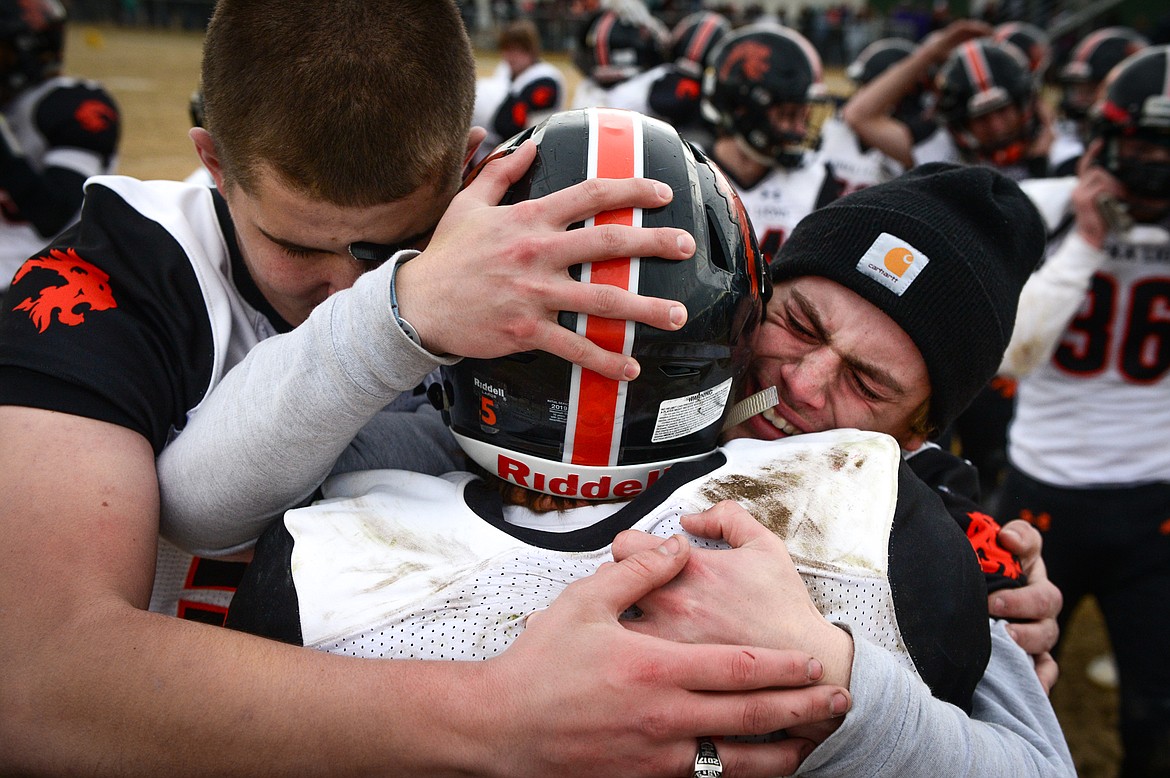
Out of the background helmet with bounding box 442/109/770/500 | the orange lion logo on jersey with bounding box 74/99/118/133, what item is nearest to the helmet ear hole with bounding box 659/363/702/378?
the background helmet with bounding box 442/109/770/500

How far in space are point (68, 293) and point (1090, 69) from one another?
33.1 ft

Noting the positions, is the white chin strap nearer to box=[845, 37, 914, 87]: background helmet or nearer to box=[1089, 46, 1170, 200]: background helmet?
box=[1089, 46, 1170, 200]: background helmet

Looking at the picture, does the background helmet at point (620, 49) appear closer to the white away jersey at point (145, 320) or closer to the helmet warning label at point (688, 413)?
the white away jersey at point (145, 320)

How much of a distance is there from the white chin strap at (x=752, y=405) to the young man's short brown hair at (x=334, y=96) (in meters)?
0.88

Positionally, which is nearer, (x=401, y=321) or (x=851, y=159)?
(x=401, y=321)

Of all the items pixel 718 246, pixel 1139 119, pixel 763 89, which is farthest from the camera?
pixel 763 89

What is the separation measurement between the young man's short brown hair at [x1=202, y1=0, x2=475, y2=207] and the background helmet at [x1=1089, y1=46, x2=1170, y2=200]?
3.28 metres

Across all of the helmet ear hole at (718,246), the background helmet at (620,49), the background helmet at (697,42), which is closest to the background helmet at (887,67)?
the background helmet at (697,42)

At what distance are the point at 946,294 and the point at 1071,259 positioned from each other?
232 centimetres

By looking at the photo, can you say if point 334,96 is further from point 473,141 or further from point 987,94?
point 987,94

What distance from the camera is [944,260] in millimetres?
2055

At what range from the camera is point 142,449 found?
1733mm

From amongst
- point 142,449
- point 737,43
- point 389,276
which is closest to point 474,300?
point 389,276

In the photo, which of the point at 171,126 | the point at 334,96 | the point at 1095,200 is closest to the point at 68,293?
the point at 334,96
